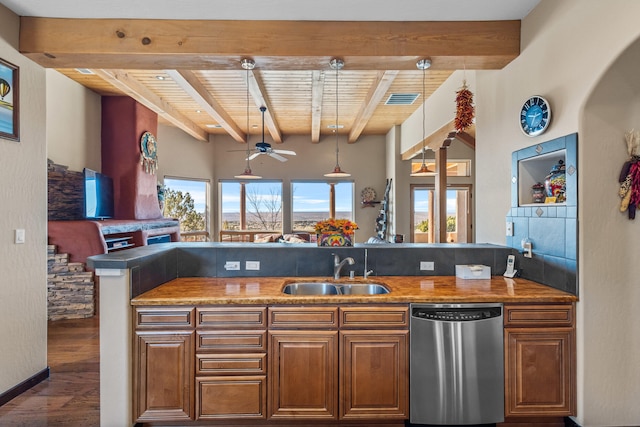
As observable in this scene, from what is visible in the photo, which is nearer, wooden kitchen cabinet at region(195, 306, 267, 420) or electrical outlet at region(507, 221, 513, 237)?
wooden kitchen cabinet at region(195, 306, 267, 420)

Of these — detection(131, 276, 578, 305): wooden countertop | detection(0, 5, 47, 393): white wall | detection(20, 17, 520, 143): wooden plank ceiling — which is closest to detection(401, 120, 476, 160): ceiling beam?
detection(20, 17, 520, 143): wooden plank ceiling

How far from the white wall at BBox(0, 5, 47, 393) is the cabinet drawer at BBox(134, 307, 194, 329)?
4.21 ft

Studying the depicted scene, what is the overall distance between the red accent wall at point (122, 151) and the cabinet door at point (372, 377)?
15.5 ft

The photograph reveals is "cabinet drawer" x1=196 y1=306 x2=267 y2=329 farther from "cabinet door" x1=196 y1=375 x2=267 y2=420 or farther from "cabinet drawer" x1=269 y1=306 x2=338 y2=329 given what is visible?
"cabinet door" x1=196 y1=375 x2=267 y2=420

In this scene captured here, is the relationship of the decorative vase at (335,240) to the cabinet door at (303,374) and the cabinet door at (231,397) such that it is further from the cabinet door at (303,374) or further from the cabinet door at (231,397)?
the cabinet door at (231,397)

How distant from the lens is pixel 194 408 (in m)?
2.14

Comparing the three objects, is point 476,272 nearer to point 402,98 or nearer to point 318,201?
point 402,98

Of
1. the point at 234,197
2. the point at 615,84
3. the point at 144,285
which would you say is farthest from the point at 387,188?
the point at 144,285

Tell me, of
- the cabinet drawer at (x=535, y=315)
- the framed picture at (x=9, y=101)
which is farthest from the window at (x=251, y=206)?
the cabinet drawer at (x=535, y=315)

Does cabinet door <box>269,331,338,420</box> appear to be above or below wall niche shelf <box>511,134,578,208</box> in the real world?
below

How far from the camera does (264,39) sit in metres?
2.71

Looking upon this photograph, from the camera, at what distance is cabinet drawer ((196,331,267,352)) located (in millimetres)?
2154

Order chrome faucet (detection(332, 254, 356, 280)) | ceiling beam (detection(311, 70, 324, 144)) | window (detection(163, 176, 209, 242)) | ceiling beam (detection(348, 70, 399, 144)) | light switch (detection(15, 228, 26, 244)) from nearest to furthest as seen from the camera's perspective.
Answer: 1. light switch (detection(15, 228, 26, 244))
2. chrome faucet (detection(332, 254, 356, 280))
3. ceiling beam (detection(348, 70, 399, 144))
4. ceiling beam (detection(311, 70, 324, 144))
5. window (detection(163, 176, 209, 242))

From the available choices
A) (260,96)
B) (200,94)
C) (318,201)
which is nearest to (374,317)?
(260,96)
